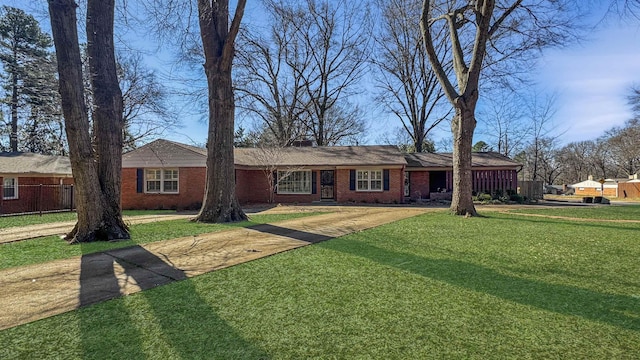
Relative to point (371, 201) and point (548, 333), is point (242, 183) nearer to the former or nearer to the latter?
point (371, 201)

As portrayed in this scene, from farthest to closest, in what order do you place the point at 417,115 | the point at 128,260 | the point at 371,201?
1. the point at 417,115
2. the point at 371,201
3. the point at 128,260

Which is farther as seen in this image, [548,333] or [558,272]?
[558,272]

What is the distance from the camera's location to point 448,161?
23484 millimetres

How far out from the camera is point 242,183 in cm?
2045

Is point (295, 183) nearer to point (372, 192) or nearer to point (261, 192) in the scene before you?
point (261, 192)

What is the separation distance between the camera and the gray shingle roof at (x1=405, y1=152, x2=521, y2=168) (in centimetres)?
2280

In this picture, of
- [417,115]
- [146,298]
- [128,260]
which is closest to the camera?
[146,298]

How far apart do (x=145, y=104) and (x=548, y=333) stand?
23.9 meters

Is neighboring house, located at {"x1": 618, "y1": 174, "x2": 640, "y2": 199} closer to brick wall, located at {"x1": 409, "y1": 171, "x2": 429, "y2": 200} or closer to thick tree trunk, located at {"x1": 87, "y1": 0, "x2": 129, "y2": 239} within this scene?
brick wall, located at {"x1": 409, "y1": 171, "x2": 429, "y2": 200}

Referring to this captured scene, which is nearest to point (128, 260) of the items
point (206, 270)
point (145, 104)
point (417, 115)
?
point (206, 270)

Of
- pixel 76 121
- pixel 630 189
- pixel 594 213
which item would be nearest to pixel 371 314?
pixel 76 121

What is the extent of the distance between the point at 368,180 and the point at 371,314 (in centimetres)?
1702

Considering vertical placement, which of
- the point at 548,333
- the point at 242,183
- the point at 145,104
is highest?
the point at 145,104

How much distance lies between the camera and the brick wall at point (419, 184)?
23.3 metres
